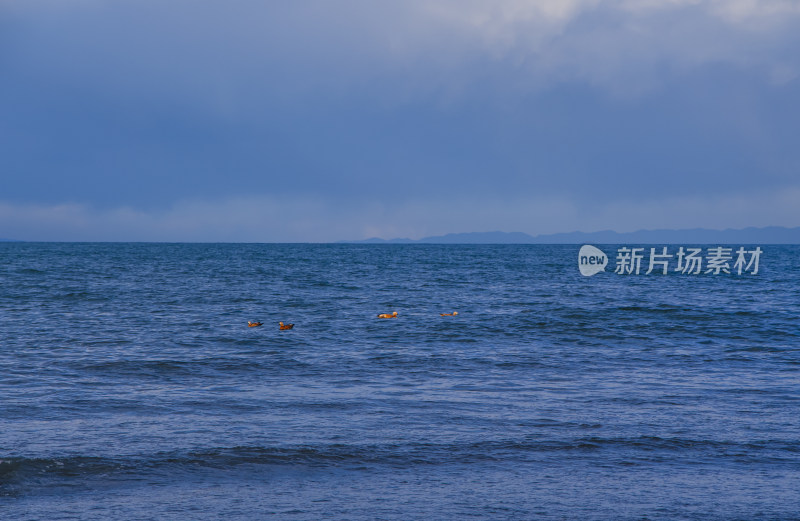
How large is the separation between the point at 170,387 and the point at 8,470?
8397mm

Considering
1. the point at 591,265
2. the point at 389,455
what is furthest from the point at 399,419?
the point at 591,265

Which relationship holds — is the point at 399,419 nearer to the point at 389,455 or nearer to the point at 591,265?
the point at 389,455

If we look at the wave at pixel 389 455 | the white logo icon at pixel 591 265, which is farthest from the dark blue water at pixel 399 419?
the white logo icon at pixel 591 265

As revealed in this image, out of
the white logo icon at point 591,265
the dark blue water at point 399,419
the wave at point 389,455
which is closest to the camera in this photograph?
the dark blue water at point 399,419

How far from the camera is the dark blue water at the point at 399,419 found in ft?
42.3

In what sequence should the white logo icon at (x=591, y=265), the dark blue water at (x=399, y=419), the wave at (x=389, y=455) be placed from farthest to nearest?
the white logo icon at (x=591, y=265) < the wave at (x=389, y=455) < the dark blue water at (x=399, y=419)

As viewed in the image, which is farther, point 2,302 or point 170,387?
point 2,302

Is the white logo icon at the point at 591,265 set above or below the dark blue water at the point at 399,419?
above

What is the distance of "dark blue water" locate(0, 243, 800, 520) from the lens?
12906 mm

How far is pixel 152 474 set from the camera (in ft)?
→ 46.3

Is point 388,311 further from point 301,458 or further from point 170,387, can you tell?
point 301,458

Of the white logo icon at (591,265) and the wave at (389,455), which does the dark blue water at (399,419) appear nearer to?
the wave at (389,455)

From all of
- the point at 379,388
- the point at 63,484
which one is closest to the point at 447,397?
the point at 379,388

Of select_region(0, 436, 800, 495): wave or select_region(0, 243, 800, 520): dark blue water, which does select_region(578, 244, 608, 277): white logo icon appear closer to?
select_region(0, 243, 800, 520): dark blue water
